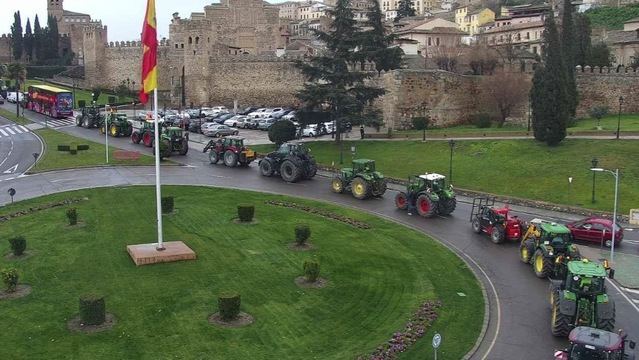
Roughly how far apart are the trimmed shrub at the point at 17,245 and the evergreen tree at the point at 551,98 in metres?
33.8

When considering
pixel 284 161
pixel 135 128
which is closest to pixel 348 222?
pixel 284 161

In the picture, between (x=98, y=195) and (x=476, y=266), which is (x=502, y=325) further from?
(x=98, y=195)

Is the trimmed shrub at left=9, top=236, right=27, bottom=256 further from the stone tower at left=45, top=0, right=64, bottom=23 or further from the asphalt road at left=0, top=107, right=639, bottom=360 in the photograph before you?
the stone tower at left=45, top=0, right=64, bottom=23

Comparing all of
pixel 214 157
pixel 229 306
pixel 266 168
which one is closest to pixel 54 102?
pixel 214 157

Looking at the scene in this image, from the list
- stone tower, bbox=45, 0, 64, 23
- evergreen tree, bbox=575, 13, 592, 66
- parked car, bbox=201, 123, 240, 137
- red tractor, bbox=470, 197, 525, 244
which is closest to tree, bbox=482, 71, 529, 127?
evergreen tree, bbox=575, 13, 592, 66

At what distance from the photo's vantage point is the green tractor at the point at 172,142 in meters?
48.2

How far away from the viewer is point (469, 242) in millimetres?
29703

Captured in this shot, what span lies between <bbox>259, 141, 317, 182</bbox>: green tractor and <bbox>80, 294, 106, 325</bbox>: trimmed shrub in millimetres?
22997

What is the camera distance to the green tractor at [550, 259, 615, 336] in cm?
1870

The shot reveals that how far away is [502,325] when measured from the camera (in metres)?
20.6

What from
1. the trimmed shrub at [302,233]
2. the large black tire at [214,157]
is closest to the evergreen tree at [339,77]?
the large black tire at [214,157]

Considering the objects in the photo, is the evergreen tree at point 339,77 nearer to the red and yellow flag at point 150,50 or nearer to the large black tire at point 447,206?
the large black tire at point 447,206

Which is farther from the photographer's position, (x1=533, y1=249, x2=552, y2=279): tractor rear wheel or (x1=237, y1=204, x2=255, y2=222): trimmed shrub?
(x1=237, y1=204, x2=255, y2=222): trimmed shrub

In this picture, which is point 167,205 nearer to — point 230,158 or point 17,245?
point 17,245
